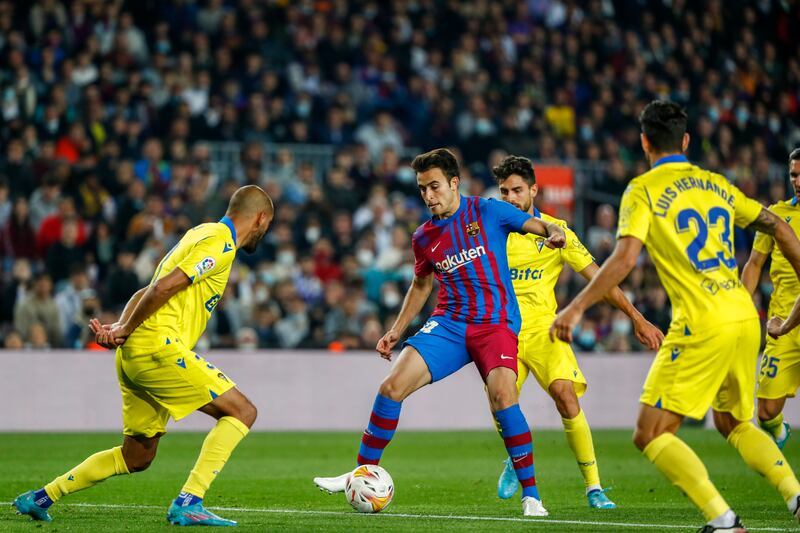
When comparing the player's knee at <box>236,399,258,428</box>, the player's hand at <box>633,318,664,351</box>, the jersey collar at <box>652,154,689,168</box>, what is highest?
the jersey collar at <box>652,154,689,168</box>

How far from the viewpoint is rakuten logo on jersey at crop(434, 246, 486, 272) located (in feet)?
28.7

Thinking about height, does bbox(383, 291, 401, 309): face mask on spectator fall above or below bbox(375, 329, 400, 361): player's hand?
below

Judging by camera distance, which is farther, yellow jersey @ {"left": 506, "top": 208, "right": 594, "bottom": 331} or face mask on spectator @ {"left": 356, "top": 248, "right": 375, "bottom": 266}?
face mask on spectator @ {"left": 356, "top": 248, "right": 375, "bottom": 266}

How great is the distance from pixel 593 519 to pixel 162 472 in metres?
5.37

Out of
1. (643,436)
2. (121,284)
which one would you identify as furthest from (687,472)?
(121,284)

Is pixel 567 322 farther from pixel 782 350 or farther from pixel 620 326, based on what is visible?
pixel 620 326

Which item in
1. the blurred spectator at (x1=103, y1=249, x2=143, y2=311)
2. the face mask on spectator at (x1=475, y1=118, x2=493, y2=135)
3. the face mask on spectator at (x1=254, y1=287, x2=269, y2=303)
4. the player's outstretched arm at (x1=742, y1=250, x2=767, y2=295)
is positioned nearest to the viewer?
the player's outstretched arm at (x1=742, y1=250, x2=767, y2=295)

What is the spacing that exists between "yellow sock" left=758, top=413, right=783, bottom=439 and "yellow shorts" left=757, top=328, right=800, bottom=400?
0.70ft

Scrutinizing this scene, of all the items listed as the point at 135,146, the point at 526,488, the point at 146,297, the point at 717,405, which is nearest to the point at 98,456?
the point at 146,297

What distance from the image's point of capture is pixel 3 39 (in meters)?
19.8

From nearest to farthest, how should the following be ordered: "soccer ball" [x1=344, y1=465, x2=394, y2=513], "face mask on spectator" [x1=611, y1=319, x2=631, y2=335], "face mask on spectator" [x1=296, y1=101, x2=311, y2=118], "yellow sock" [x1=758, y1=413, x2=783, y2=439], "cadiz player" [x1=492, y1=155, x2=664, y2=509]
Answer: "soccer ball" [x1=344, y1=465, x2=394, y2=513] → "cadiz player" [x1=492, y1=155, x2=664, y2=509] → "yellow sock" [x1=758, y1=413, x2=783, y2=439] → "face mask on spectator" [x1=611, y1=319, x2=631, y2=335] → "face mask on spectator" [x1=296, y1=101, x2=311, y2=118]

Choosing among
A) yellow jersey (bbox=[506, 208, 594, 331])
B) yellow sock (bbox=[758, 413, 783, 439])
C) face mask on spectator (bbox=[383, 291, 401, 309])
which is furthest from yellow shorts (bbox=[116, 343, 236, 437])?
face mask on spectator (bbox=[383, 291, 401, 309])

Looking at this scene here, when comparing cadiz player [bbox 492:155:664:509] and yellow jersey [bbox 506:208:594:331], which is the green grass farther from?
yellow jersey [bbox 506:208:594:331]

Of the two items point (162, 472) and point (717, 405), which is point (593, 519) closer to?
point (717, 405)
